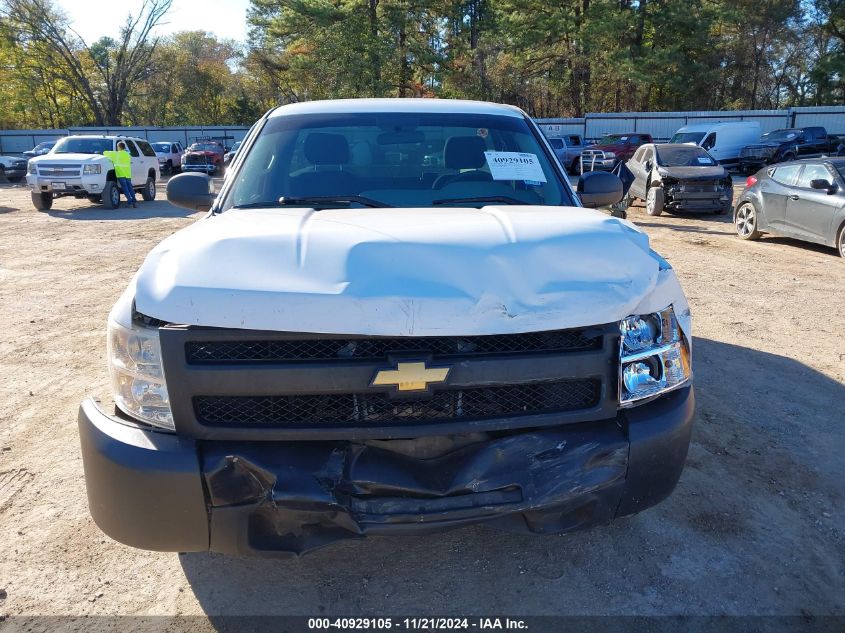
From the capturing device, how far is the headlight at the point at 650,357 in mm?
2285

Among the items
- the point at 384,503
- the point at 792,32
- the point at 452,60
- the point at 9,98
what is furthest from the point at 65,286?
the point at 9,98

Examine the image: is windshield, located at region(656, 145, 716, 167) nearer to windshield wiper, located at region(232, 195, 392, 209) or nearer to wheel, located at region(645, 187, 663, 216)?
wheel, located at region(645, 187, 663, 216)

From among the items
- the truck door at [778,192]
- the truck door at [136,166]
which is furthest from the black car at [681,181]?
the truck door at [136,166]

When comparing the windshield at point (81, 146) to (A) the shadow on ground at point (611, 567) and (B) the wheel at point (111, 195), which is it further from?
(A) the shadow on ground at point (611, 567)

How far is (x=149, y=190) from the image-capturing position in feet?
64.3

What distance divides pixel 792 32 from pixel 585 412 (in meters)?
47.7

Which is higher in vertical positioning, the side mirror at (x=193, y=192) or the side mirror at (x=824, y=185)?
the side mirror at (x=193, y=192)

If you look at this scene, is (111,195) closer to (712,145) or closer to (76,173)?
(76,173)

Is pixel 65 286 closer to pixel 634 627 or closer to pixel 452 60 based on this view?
pixel 634 627

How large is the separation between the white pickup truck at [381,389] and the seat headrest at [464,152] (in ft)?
4.12

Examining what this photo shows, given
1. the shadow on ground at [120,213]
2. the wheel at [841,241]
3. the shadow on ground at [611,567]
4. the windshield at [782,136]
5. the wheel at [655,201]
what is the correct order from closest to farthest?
the shadow on ground at [611,567] → the wheel at [841,241] → the wheel at [655,201] → the shadow on ground at [120,213] → the windshield at [782,136]

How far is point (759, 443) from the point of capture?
151 inches

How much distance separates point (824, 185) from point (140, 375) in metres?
10.4

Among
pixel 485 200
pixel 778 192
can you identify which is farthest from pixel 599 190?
pixel 778 192
